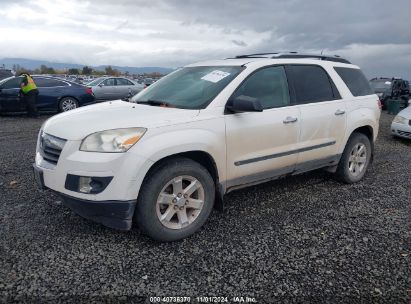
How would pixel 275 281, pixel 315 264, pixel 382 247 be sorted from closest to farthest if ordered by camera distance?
pixel 275 281 → pixel 315 264 → pixel 382 247

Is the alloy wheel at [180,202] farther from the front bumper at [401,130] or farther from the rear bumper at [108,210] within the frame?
the front bumper at [401,130]

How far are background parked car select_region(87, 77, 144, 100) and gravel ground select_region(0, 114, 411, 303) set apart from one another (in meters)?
13.1

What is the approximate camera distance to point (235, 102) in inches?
129

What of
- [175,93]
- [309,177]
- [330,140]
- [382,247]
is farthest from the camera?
[309,177]

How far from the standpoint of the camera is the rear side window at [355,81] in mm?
4742

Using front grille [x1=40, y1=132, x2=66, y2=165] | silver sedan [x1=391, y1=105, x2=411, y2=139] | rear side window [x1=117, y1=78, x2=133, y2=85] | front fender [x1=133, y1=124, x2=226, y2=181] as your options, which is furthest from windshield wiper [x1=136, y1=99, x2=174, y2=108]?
rear side window [x1=117, y1=78, x2=133, y2=85]

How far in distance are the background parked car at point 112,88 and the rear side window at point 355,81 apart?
1358cm

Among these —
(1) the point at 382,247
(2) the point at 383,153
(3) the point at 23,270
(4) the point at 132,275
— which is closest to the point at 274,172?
(1) the point at 382,247

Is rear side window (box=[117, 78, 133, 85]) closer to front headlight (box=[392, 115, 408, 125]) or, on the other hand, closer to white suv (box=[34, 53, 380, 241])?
front headlight (box=[392, 115, 408, 125])

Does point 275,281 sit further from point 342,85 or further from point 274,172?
point 342,85

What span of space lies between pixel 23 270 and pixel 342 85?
166 inches

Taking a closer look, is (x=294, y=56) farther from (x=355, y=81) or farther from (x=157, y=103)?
(x=157, y=103)

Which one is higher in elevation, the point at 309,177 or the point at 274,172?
Answer: the point at 274,172

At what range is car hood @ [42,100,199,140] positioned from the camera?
2.95 metres
